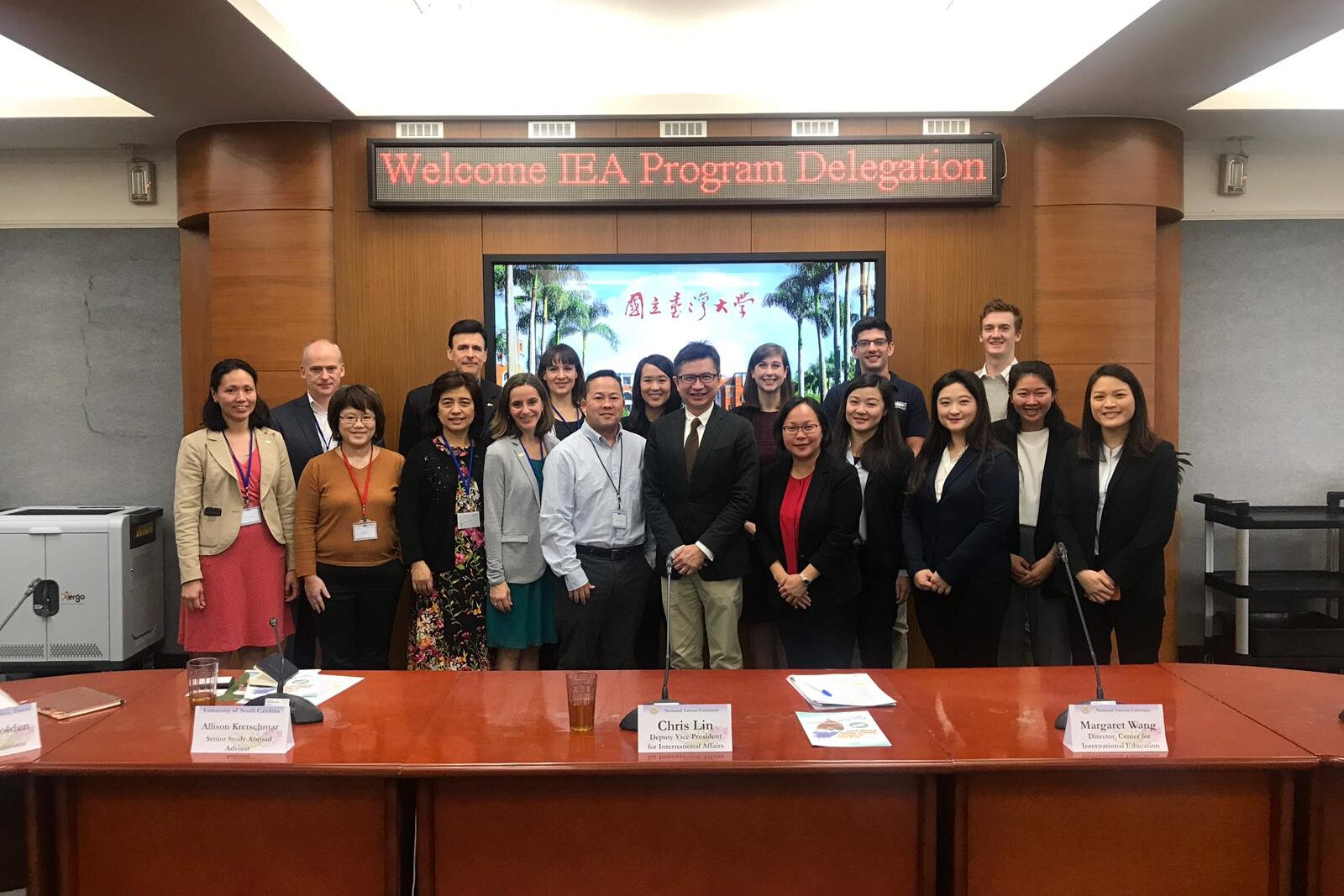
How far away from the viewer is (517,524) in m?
3.46

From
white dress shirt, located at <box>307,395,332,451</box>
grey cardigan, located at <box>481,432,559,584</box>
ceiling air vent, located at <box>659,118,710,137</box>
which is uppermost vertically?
ceiling air vent, located at <box>659,118,710,137</box>

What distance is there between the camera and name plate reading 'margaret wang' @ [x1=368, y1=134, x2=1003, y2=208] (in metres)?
4.52

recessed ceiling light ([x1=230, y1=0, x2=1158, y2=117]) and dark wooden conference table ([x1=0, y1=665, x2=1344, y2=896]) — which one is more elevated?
recessed ceiling light ([x1=230, y1=0, x2=1158, y2=117])

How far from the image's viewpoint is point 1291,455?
5270 millimetres

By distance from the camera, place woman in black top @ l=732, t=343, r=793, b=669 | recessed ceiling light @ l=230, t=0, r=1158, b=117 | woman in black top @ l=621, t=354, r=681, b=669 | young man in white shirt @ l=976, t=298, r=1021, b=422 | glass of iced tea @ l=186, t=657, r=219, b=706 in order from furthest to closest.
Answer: recessed ceiling light @ l=230, t=0, r=1158, b=117 → young man in white shirt @ l=976, t=298, r=1021, b=422 → woman in black top @ l=621, t=354, r=681, b=669 → woman in black top @ l=732, t=343, r=793, b=669 → glass of iced tea @ l=186, t=657, r=219, b=706

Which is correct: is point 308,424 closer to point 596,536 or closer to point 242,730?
point 596,536

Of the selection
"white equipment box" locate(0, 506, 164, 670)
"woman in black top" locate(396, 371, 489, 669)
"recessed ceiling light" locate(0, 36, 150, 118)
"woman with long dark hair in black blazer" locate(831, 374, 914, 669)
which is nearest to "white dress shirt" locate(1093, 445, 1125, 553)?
"woman with long dark hair in black blazer" locate(831, 374, 914, 669)

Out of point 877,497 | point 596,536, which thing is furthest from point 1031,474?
point 596,536

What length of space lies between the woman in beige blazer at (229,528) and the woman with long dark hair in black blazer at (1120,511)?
10.1ft

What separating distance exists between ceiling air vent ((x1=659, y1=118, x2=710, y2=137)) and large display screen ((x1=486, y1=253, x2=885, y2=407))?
0.64 meters

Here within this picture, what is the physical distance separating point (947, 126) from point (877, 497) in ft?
7.22

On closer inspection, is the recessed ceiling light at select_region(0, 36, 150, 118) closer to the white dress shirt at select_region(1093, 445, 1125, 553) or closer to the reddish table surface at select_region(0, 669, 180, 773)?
the reddish table surface at select_region(0, 669, 180, 773)

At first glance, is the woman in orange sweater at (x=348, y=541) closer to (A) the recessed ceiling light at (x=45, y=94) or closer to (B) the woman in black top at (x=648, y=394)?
(B) the woman in black top at (x=648, y=394)

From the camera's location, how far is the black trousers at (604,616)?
3.36m
